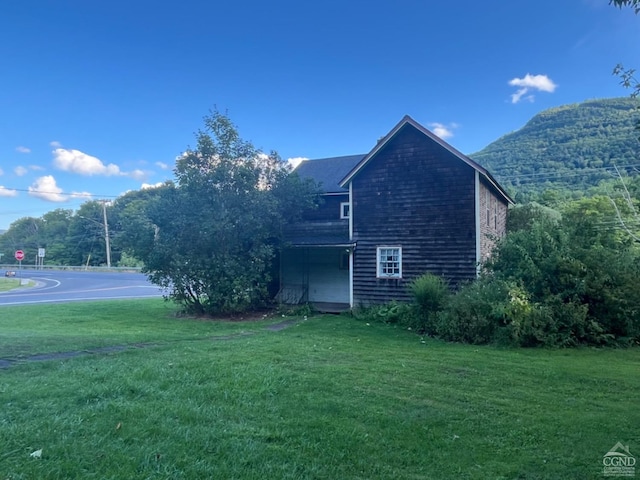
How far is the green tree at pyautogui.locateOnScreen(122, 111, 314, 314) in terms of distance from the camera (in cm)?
1595

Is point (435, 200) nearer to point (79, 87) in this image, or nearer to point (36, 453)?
point (36, 453)

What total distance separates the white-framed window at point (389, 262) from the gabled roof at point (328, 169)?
14.7ft

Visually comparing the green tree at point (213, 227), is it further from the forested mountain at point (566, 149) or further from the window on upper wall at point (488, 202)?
the forested mountain at point (566, 149)

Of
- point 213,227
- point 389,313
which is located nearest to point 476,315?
point 389,313

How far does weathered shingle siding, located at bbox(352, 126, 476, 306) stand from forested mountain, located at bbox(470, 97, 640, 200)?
1627cm

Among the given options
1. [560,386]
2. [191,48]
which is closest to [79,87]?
[191,48]

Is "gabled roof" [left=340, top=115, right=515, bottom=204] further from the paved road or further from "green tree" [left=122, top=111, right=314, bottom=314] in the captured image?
the paved road

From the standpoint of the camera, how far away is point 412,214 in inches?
626

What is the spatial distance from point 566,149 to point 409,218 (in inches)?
1275

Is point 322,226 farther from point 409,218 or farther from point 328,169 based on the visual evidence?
point 409,218

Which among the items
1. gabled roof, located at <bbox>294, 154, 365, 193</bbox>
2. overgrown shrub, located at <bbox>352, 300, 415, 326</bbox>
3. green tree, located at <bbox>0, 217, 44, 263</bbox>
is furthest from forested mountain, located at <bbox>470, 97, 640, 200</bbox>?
green tree, located at <bbox>0, 217, 44, 263</bbox>

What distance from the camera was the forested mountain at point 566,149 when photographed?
30.9 metres

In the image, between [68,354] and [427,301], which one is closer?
[68,354]

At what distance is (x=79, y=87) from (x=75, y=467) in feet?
62.9
